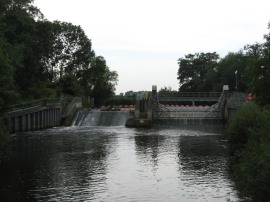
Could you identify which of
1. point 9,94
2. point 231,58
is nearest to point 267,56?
point 9,94

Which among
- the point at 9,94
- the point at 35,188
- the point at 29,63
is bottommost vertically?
the point at 35,188

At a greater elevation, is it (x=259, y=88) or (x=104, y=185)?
(x=259, y=88)

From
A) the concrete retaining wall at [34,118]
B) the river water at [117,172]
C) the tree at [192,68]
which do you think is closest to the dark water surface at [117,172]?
the river water at [117,172]

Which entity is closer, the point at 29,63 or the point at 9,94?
the point at 9,94

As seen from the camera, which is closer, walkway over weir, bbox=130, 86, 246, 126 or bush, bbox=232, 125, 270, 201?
bush, bbox=232, 125, 270, 201

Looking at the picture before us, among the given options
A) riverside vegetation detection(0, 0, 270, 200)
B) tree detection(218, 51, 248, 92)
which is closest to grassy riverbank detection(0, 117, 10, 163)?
riverside vegetation detection(0, 0, 270, 200)

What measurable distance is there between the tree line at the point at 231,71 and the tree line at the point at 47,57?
30424 mm

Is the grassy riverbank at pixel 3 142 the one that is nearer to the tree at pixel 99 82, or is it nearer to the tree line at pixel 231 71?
the tree line at pixel 231 71

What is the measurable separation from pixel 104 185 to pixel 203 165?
8.21m

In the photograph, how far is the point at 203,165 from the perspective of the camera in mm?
27812

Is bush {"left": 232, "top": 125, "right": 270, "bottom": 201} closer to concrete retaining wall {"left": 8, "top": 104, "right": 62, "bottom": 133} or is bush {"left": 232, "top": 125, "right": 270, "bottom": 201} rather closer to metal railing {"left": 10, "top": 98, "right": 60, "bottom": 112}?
concrete retaining wall {"left": 8, "top": 104, "right": 62, "bottom": 133}

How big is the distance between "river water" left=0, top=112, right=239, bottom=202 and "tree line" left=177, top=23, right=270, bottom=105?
17.6 feet

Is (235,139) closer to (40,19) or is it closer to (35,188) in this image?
(35,188)

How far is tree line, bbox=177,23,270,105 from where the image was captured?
22.8m
